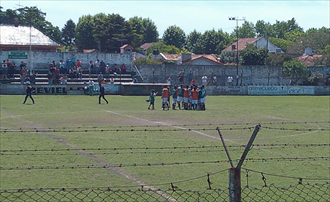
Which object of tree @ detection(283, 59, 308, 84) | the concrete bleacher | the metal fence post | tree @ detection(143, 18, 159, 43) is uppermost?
tree @ detection(143, 18, 159, 43)

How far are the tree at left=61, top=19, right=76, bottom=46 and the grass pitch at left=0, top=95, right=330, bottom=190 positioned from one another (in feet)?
347

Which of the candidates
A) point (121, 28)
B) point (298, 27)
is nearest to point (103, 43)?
point (121, 28)

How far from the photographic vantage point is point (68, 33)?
5413 inches

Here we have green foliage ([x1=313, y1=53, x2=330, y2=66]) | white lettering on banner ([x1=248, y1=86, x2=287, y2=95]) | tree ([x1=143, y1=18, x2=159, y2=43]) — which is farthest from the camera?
tree ([x1=143, y1=18, x2=159, y2=43])

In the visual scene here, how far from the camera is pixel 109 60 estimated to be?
185ft

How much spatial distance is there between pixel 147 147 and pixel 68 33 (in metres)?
125

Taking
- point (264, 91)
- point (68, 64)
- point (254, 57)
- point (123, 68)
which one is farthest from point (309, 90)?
point (68, 64)

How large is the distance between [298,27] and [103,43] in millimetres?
123112

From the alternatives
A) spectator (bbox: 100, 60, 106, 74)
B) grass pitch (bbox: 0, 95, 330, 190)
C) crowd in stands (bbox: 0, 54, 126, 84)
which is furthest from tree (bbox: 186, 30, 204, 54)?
grass pitch (bbox: 0, 95, 330, 190)

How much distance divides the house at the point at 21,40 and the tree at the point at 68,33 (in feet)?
238

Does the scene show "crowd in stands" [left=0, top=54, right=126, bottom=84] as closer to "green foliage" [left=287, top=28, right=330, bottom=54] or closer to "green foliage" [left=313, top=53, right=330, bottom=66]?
"green foliage" [left=313, top=53, right=330, bottom=66]

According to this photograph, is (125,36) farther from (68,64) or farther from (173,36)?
(68,64)

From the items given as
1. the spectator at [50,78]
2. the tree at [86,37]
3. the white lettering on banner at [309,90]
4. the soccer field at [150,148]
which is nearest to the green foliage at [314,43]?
the tree at [86,37]

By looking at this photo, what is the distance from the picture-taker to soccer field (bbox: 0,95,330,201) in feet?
40.9
